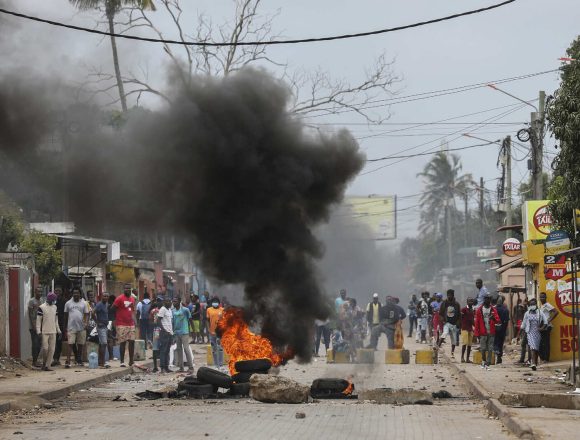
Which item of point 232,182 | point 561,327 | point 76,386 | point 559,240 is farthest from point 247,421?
point 561,327

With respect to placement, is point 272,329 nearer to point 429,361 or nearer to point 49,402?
point 49,402

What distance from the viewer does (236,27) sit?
33.3m

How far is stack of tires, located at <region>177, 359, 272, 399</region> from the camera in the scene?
55.7 ft

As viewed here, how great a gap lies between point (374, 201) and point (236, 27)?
107 ft

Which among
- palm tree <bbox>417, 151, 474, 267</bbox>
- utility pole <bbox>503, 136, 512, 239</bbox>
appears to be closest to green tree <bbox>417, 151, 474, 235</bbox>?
palm tree <bbox>417, 151, 474, 267</bbox>

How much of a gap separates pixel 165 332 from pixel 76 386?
4.24 meters

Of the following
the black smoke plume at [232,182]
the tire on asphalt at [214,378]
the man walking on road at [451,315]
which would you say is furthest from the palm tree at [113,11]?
the man walking on road at [451,315]

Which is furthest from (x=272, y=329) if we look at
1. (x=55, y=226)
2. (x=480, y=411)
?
(x=55, y=226)

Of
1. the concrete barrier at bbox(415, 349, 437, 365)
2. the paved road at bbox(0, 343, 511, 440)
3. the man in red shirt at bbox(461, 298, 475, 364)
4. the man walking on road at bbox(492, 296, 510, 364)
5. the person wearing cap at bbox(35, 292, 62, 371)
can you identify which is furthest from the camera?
the concrete barrier at bbox(415, 349, 437, 365)

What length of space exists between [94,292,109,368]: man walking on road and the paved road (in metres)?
5.90

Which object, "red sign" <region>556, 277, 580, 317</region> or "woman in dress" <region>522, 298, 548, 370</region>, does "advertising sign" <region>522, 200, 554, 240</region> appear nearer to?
"red sign" <region>556, 277, 580, 317</region>

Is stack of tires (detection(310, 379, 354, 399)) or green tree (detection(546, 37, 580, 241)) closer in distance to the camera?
green tree (detection(546, 37, 580, 241))

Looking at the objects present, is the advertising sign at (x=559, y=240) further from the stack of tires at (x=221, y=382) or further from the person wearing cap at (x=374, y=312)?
the person wearing cap at (x=374, y=312)

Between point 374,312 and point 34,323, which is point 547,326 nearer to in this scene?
point 374,312
